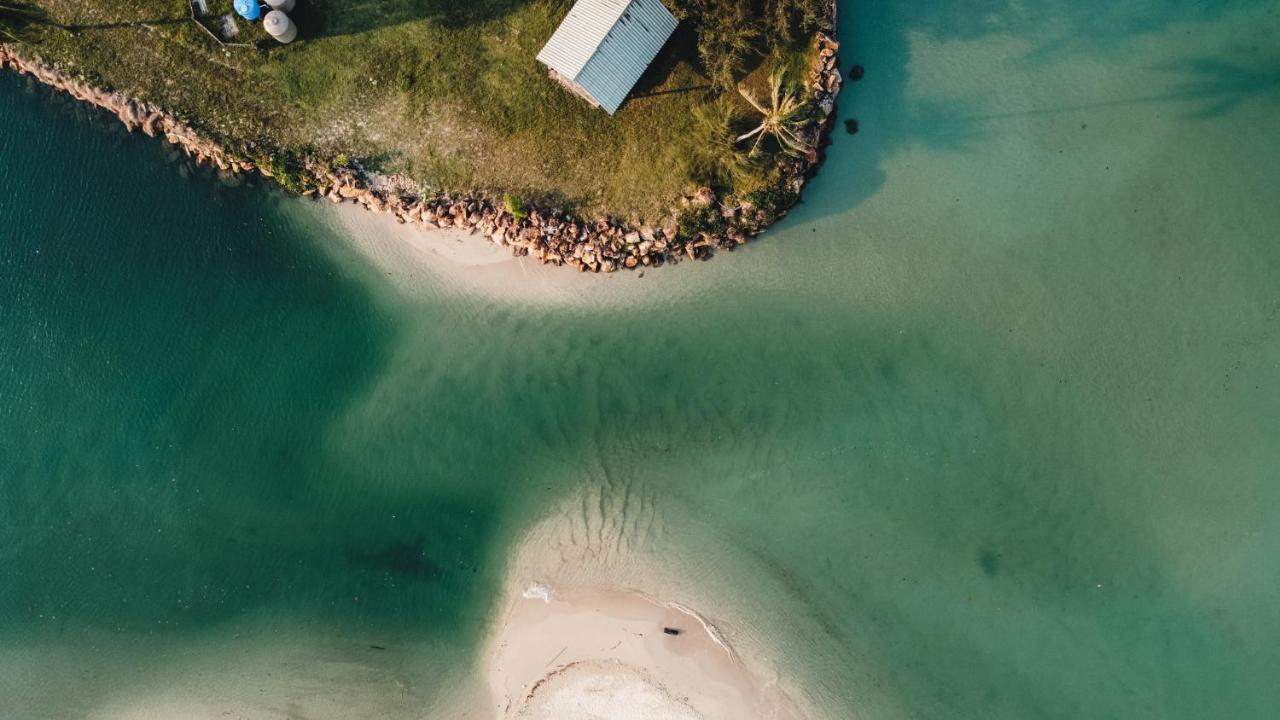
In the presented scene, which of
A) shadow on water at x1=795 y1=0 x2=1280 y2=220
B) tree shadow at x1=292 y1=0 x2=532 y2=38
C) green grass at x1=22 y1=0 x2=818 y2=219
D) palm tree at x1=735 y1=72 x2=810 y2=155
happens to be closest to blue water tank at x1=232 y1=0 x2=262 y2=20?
green grass at x1=22 y1=0 x2=818 y2=219

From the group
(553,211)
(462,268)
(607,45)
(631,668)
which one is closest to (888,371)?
(553,211)

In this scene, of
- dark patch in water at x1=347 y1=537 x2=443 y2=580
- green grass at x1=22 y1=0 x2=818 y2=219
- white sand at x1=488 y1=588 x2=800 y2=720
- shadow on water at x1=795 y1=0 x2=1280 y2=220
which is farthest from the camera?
dark patch in water at x1=347 y1=537 x2=443 y2=580

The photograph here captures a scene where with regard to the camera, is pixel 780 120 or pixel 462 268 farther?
pixel 462 268

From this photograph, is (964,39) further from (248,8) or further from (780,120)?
(248,8)

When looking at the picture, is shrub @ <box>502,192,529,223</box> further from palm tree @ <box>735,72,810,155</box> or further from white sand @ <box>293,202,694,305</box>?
palm tree @ <box>735,72,810,155</box>

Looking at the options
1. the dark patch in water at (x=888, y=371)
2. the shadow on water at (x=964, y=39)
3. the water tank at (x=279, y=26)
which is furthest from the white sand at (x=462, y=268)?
the dark patch in water at (x=888, y=371)

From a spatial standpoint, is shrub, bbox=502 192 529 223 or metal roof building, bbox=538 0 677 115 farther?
shrub, bbox=502 192 529 223
